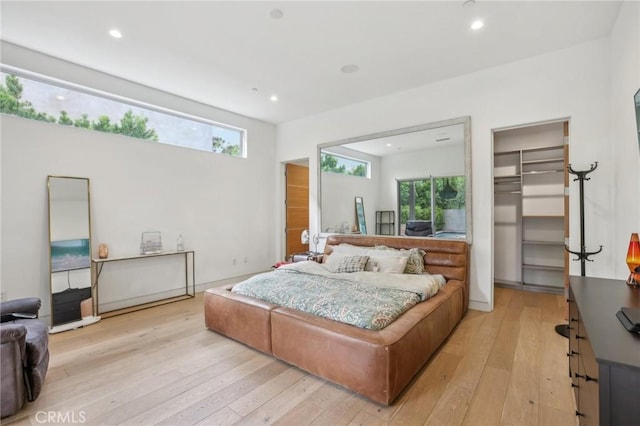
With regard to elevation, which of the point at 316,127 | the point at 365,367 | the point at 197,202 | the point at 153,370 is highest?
the point at 316,127

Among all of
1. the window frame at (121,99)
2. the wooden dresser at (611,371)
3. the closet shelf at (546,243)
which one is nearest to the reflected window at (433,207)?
the closet shelf at (546,243)

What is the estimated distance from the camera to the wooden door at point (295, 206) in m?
6.03

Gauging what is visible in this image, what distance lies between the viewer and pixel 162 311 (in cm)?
392

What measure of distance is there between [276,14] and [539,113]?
3098mm

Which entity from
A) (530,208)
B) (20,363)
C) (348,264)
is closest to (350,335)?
(348,264)

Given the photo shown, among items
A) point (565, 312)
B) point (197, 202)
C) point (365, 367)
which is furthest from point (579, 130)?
point (197, 202)

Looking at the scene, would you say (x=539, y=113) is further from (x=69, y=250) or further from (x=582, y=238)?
(x=69, y=250)

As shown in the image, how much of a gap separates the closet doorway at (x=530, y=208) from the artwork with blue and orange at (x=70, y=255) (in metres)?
5.93

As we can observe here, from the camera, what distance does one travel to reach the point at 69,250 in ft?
11.4

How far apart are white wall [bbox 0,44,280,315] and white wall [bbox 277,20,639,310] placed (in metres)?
2.65

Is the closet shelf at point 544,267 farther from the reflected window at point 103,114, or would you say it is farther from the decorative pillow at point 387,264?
the reflected window at point 103,114

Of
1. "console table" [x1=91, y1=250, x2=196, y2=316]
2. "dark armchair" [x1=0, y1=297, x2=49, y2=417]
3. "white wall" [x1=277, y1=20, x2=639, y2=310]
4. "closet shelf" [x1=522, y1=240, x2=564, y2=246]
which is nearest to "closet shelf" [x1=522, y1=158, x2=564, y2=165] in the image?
"closet shelf" [x1=522, y1=240, x2=564, y2=246]

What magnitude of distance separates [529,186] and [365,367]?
4322 mm

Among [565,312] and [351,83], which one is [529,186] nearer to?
[565,312]
